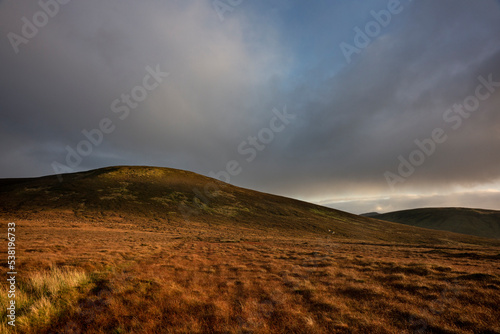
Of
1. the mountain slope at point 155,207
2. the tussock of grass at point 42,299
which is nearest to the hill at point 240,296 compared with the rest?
the tussock of grass at point 42,299

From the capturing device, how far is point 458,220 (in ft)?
469

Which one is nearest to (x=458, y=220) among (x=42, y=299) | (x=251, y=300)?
(x=251, y=300)

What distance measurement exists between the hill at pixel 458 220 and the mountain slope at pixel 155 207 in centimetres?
10434

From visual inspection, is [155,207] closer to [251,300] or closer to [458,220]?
[251,300]

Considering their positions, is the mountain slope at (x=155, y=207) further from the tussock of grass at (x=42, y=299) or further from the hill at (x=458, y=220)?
the hill at (x=458, y=220)

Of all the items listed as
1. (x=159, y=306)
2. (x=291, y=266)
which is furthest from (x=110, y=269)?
(x=291, y=266)

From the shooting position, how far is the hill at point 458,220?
13100cm

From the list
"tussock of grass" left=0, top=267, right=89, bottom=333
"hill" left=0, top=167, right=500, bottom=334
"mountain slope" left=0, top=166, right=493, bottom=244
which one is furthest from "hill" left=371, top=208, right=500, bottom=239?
"tussock of grass" left=0, top=267, right=89, bottom=333

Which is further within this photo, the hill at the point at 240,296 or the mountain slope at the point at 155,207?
the mountain slope at the point at 155,207

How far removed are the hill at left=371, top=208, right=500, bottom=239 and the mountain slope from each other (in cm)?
10434

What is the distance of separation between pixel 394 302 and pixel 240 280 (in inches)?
254

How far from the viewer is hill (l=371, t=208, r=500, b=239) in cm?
13100

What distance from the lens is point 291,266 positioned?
13453 millimetres

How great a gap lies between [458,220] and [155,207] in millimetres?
194748
